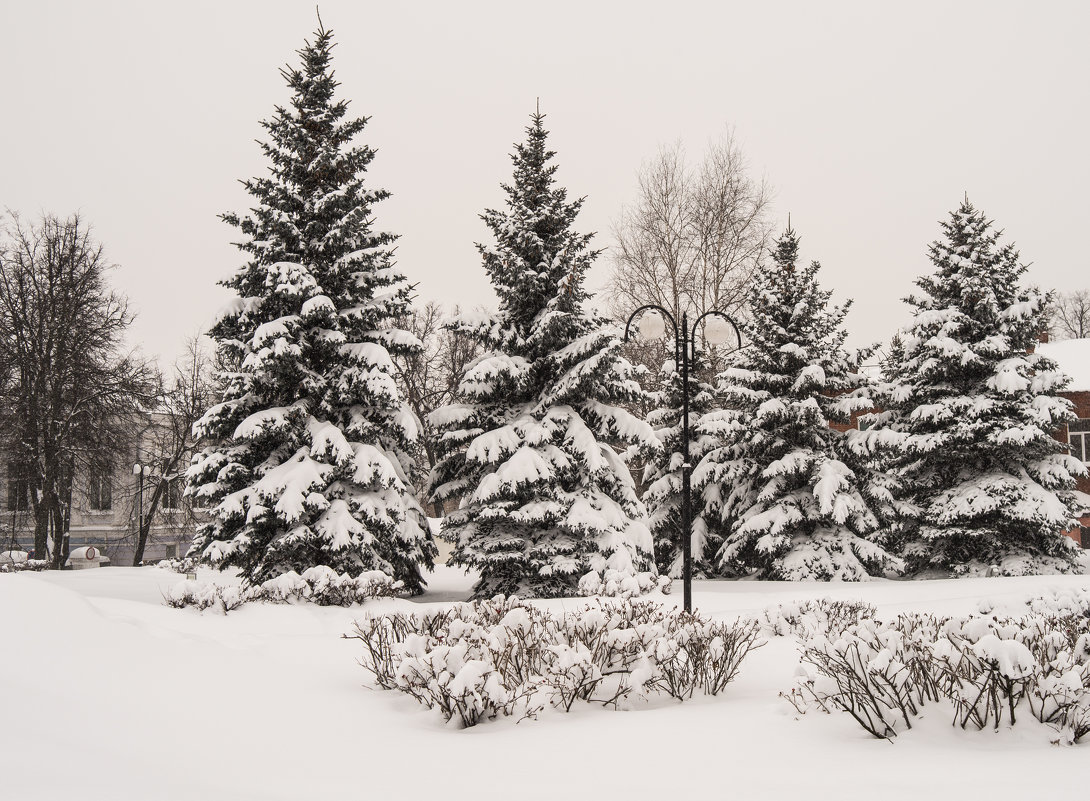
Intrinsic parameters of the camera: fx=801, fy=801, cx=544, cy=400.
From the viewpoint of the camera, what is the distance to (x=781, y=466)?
18.2 metres

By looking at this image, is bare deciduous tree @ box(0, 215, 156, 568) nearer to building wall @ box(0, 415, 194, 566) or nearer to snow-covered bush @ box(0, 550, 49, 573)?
snow-covered bush @ box(0, 550, 49, 573)

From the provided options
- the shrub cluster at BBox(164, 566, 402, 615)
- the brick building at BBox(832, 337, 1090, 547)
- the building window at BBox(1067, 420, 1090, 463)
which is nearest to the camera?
the shrub cluster at BBox(164, 566, 402, 615)

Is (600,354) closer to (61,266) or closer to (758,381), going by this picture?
(758,381)

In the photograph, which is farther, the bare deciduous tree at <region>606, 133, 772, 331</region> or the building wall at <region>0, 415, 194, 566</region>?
the building wall at <region>0, 415, 194, 566</region>

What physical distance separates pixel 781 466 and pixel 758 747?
46.0 ft

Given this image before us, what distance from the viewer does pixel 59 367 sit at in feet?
80.5

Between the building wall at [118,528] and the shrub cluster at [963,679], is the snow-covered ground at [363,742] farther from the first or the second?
the building wall at [118,528]

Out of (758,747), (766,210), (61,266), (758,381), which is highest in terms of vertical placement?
(766,210)

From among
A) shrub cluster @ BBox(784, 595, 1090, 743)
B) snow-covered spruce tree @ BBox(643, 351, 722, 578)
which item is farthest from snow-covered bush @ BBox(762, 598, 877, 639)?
snow-covered spruce tree @ BBox(643, 351, 722, 578)

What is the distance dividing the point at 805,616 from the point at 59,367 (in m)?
23.9

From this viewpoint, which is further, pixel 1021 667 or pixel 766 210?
pixel 766 210

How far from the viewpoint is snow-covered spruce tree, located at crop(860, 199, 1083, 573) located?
17984mm

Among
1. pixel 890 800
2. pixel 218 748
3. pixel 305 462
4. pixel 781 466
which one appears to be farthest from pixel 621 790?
pixel 781 466

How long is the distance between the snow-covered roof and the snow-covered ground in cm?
2991
